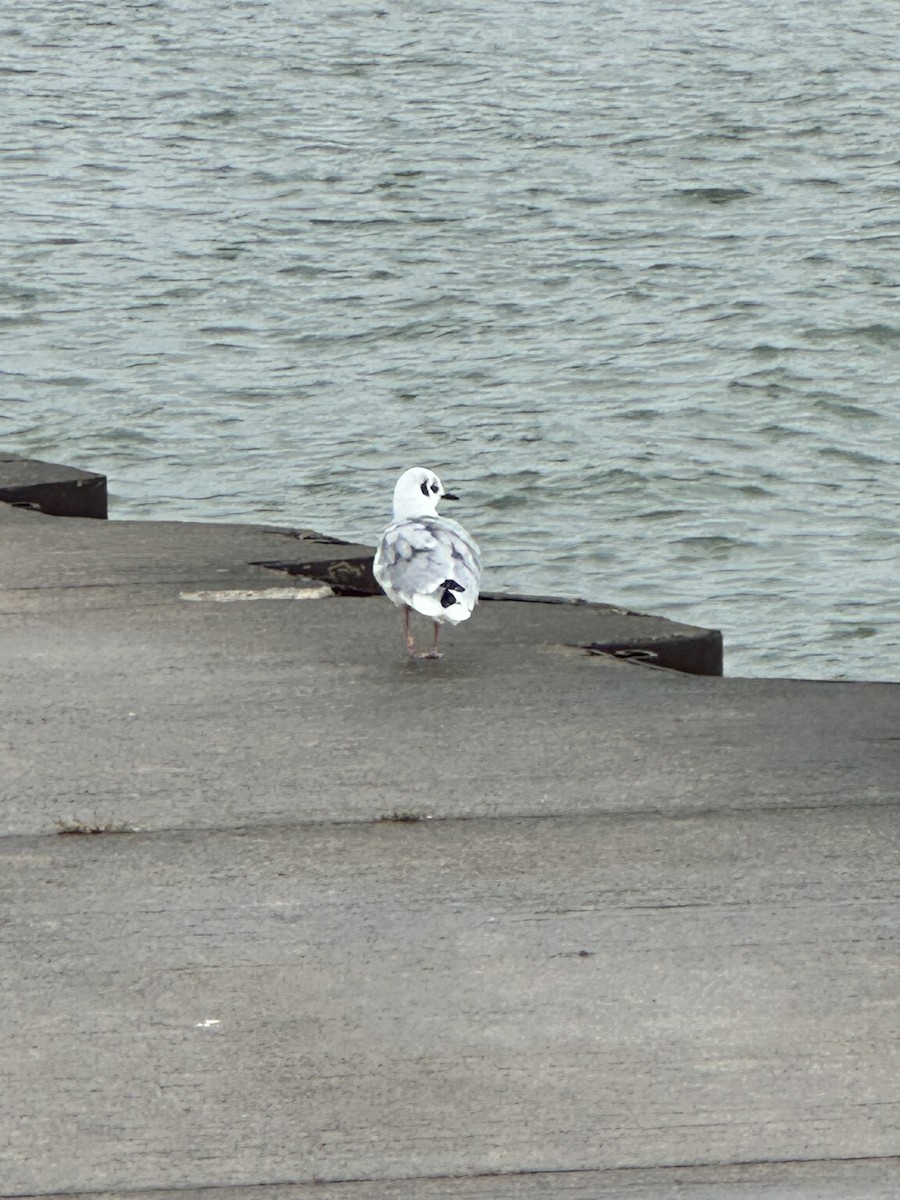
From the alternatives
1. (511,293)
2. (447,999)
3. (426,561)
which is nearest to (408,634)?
(426,561)

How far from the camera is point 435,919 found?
192 inches

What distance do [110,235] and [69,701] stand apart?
1505cm

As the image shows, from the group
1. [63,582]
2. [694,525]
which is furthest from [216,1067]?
[694,525]

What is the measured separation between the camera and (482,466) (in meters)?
14.8

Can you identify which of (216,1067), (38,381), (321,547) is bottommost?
(38,381)

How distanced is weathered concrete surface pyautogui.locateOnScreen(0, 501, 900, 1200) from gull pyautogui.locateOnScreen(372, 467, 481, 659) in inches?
9.0

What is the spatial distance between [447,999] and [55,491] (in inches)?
206

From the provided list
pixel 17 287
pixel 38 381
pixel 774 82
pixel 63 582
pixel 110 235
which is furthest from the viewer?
pixel 774 82

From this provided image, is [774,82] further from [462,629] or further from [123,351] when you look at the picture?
[462,629]

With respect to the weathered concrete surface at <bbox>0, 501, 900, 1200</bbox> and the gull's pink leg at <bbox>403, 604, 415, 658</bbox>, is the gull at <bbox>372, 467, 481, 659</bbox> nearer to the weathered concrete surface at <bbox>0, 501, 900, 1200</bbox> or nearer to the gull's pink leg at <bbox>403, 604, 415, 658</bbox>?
the gull's pink leg at <bbox>403, 604, 415, 658</bbox>

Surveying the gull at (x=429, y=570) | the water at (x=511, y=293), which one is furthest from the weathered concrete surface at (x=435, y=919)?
the water at (x=511, y=293)

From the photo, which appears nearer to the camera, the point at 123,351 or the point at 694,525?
the point at 694,525

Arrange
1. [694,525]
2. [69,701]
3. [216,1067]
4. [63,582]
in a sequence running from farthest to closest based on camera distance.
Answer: [694,525] < [63,582] < [69,701] < [216,1067]

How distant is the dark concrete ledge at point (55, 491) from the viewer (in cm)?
921
